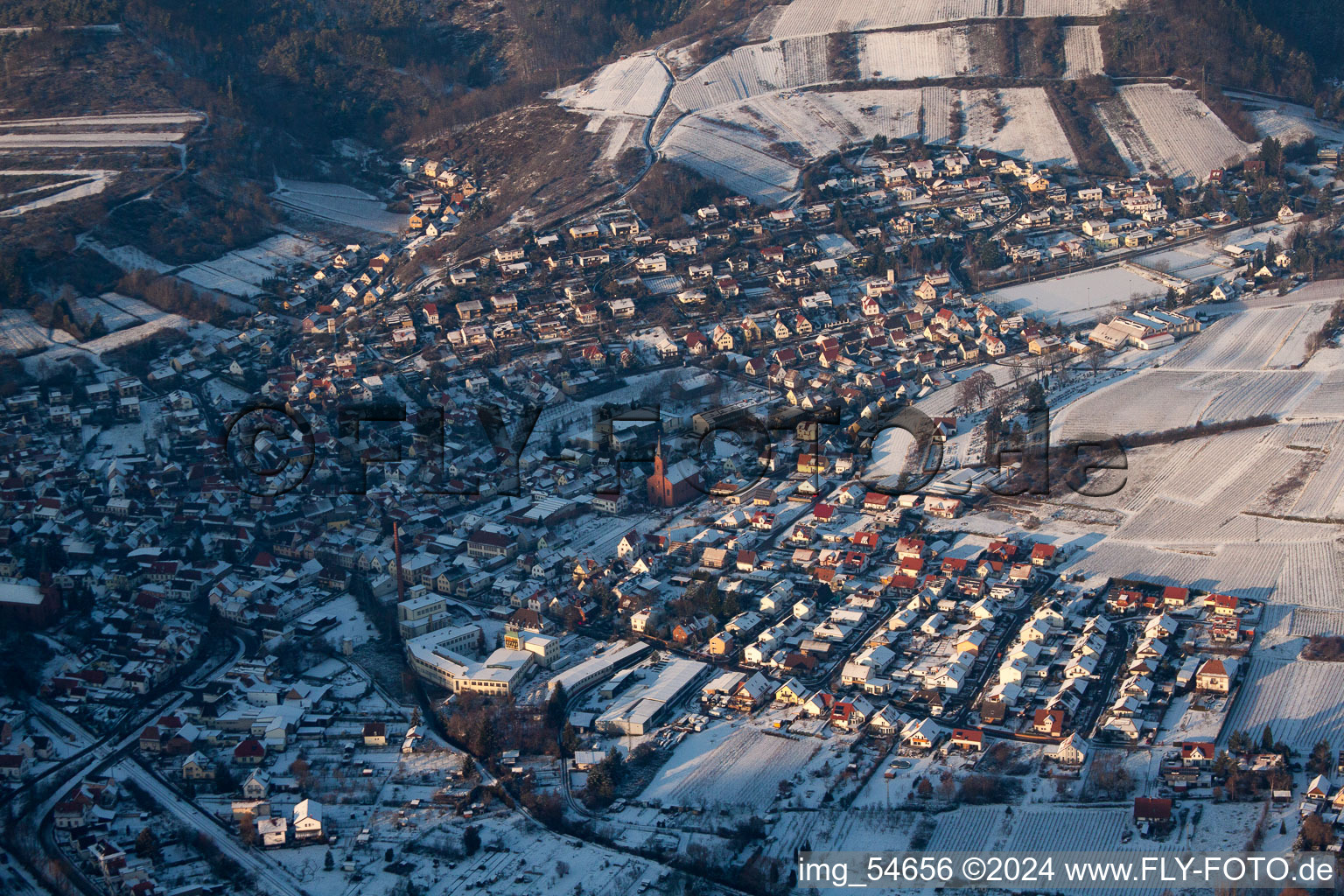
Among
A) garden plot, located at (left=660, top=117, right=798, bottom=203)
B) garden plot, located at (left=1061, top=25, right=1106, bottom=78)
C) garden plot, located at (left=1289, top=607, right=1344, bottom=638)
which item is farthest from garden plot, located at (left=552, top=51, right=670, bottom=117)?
garden plot, located at (left=1289, top=607, right=1344, bottom=638)

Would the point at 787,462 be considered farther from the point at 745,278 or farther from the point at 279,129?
the point at 279,129

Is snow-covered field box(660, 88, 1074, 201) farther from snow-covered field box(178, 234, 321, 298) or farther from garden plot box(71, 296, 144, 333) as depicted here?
garden plot box(71, 296, 144, 333)

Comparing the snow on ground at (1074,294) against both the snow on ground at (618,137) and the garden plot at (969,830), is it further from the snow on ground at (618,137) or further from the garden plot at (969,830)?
the garden plot at (969,830)

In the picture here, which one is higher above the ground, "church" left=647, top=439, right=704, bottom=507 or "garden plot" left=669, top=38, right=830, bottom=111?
"garden plot" left=669, top=38, right=830, bottom=111

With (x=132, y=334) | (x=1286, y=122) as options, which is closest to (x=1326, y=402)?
(x=1286, y=122)

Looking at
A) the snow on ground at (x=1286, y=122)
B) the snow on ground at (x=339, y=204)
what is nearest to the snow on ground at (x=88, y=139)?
the snow on ground at (x=339, y=204)

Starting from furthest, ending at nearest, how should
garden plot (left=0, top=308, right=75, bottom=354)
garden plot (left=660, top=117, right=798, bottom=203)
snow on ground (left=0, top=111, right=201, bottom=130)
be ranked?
snow on ground (left=0, top=111, right=201, bottom=130) → garden plot (left=660, top=117, right=798, bottom=203) → garden plot (left=0, top=308, right=75, bottom=354)

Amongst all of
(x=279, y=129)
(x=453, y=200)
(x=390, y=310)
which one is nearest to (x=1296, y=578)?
(x=390, y=310)
